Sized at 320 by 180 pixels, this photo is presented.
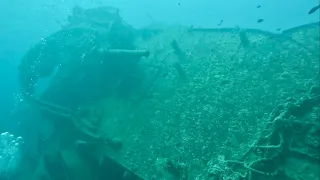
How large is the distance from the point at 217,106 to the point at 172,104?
4.94 feet

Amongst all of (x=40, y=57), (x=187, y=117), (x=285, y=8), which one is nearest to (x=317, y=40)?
(x=187, y=117)

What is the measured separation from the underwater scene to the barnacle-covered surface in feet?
0.10

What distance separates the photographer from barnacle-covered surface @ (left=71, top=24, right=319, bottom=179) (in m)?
5.34

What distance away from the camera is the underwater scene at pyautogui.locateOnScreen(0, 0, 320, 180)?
502cm

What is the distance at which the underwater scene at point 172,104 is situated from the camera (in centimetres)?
502

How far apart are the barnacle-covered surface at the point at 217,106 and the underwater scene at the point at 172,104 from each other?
0.03 metres

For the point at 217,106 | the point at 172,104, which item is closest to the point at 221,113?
the point at 217,106

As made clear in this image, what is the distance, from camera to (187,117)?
695cm

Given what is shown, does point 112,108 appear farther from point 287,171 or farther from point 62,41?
point 287,171

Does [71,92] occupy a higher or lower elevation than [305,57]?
higher

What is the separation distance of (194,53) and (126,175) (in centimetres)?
551

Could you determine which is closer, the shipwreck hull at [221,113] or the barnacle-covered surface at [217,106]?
the shipwreck hull at [221,113]

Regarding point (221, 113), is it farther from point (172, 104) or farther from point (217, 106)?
point (172, 104)

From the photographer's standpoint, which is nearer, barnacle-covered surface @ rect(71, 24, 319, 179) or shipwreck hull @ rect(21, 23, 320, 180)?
shipwreck hull @ rect(21, 23, 320, 180)
